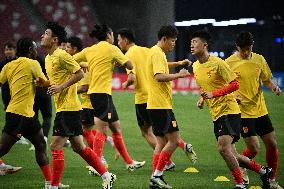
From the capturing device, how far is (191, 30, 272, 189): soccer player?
9.39 m

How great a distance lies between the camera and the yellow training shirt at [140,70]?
40.8 ft

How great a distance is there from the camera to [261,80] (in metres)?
10.7

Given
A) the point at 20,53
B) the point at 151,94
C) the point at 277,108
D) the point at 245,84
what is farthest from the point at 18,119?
the point at 277,108

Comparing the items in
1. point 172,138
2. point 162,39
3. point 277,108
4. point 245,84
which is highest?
point 162,39

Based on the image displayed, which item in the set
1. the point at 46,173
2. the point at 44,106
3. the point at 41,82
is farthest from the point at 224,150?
the point at 44,106

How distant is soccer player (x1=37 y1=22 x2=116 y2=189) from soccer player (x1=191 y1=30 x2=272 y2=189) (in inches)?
61.4

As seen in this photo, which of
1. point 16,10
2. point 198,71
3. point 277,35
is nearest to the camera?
point 198,71

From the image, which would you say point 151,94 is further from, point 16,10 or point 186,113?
point 16,10

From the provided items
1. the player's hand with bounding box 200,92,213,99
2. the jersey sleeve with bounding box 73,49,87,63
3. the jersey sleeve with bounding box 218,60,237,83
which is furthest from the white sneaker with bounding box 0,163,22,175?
the jersey sleeve with bounding box 218,60,237,83

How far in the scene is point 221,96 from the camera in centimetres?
953

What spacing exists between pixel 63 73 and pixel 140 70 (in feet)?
10.5

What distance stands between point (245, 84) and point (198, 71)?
1.01 metres

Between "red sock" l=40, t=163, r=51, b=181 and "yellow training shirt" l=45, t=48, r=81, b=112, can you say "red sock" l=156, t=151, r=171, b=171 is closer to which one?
"yellow training shirt" l=45, t=48, r=81, b=112

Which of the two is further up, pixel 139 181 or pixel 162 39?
pixel 162 39
